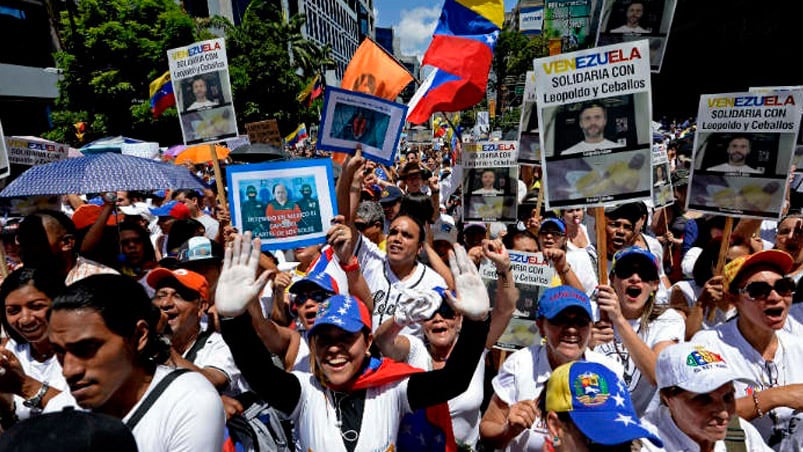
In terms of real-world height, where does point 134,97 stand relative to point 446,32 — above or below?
above

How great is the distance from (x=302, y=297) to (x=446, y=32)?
358 cm

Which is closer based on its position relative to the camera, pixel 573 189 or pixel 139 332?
pixel 139 332

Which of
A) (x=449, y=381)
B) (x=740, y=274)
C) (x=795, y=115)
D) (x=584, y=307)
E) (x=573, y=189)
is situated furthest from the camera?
(x=795, y=115)

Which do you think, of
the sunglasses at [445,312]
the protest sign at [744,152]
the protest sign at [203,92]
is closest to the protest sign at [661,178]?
the protest sign at [744,152]

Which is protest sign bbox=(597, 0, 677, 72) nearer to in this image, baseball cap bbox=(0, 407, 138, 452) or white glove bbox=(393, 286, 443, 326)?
white glove bbox=(393, 286, 443, 326)

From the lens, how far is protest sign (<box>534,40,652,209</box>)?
9.93ft

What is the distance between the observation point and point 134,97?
2030cm

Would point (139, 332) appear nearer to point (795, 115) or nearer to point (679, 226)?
point (795, 115)

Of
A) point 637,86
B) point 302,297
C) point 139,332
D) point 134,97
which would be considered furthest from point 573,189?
point 134,97

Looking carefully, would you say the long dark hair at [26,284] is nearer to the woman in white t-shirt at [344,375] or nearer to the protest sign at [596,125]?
the woman in white t-shirt at [344,375]

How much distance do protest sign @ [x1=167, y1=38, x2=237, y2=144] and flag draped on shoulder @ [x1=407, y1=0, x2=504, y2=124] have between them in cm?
190

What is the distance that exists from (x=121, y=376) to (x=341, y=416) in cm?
87

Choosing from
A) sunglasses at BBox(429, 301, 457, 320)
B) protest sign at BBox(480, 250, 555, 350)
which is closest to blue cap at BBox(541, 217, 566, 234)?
protest sign at BBox(480, 250, 555, 350)

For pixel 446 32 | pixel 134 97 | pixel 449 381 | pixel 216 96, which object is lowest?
pixel 449 381
